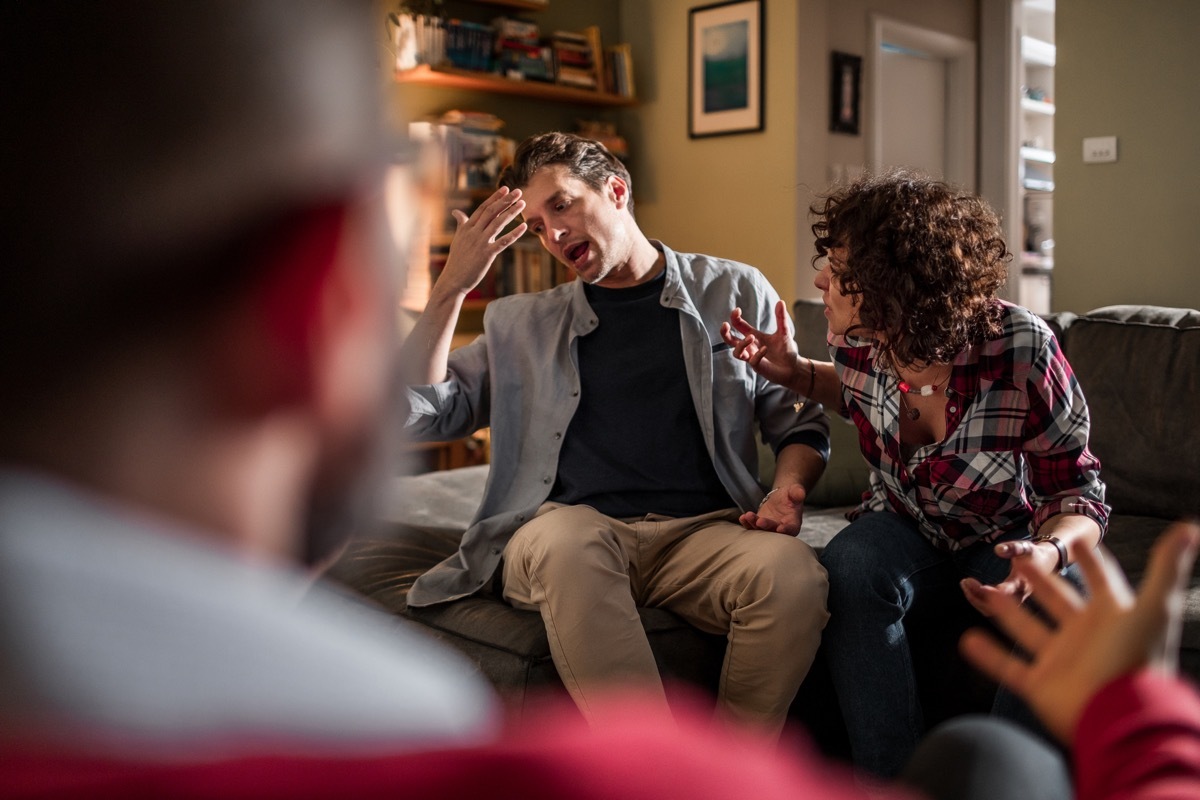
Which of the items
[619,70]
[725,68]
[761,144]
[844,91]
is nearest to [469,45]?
[619,70]

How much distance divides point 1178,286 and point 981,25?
2.41 metres

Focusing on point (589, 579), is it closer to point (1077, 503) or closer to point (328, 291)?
point (1077, 503)

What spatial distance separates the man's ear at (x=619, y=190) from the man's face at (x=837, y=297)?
1.70 feet

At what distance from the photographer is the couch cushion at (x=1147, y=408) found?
217 cm

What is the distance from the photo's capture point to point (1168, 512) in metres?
2.20

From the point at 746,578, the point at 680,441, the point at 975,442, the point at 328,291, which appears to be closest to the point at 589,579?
the point at 746,578

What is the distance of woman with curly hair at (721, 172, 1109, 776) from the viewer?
162 cm

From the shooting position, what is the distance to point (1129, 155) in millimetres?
4273

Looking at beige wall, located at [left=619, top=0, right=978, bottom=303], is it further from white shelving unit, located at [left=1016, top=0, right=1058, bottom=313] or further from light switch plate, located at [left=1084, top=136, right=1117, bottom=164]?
white shelving unit, located at [left=1016, top=0, right=1058, bottom=313]

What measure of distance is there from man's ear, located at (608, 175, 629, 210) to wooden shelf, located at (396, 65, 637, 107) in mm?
2460

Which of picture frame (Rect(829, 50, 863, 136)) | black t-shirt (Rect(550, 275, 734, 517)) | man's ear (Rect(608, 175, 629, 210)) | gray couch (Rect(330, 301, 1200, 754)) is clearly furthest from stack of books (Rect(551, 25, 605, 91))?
black t-shirt (Rect(550, 275, 734, 517))

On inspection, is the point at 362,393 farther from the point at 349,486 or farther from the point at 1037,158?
the point at 1037,158

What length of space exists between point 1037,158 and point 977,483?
6341mm

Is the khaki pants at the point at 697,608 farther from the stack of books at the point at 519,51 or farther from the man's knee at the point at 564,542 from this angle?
the stack of books at the point at 519,51
